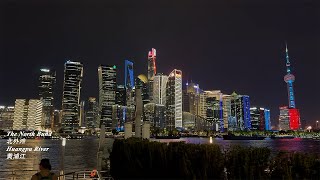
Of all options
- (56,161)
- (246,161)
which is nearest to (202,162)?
(246,161)

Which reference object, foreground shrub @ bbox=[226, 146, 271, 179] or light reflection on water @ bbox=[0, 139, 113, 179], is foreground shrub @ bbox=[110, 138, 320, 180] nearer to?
foreground shrub @ bbox=[226, 146, 271, 179]

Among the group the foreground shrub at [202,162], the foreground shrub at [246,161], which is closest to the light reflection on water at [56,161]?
the foreground shrub at [202,162]

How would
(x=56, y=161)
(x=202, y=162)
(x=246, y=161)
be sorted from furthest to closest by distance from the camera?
(x=56, y=161), (x=202, y=162), (x=246, y=161)

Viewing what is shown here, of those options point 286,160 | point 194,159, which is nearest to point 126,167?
point 194,159

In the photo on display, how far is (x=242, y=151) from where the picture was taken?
73.4 feet

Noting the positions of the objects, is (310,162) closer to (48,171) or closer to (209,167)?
(209,167)

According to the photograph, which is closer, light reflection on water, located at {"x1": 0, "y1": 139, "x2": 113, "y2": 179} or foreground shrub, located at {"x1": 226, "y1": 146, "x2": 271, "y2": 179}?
foreground shrub, located at {"x1": 226, "y1": 146, "x2": 271, "y2": 179}

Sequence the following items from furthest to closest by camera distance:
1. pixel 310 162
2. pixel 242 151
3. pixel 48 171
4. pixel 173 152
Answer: pixel 173 152, pixel 242 151, pixel 310 162, pixel 48 171

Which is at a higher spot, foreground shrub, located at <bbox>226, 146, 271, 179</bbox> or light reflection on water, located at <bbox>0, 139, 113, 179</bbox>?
foreground shrub, located at <bbox>226, 146, 271, 179</bbox>

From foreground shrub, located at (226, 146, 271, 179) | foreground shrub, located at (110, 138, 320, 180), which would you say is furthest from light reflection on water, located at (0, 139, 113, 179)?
foreground shrub, located at (226, 146, 271, 179)

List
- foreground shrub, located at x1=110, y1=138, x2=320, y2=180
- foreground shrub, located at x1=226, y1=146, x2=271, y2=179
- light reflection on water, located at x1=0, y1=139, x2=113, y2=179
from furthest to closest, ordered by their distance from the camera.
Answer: light reflection on water, located at x1=0, y1=139, x2=113, y2=179 → foreground shrub, located at x1=226, y1=146, x2=271, y2=179 → foreground shrub, located at x1=110, y1=138, x2=320, y2=180

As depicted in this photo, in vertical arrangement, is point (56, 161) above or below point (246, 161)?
below

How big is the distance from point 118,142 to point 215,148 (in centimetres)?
862

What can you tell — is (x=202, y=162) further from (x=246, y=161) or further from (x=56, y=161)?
(x=56, y=161)
